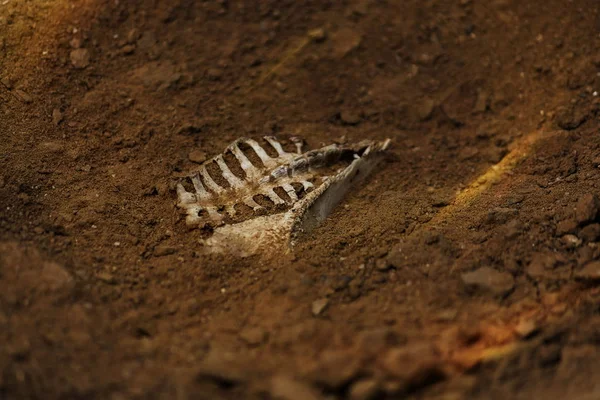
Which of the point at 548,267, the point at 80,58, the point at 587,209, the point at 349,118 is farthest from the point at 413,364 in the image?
the point at 80,58

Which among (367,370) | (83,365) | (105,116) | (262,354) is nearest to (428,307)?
(367,370)

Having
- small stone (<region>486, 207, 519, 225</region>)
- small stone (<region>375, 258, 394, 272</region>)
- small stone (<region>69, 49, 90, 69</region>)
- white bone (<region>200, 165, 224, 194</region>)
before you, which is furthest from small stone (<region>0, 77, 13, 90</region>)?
small stone (<region>486, 207, 519, 225</region>)

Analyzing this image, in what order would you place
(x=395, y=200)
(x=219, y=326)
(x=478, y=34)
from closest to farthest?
(x=219, y=326) → (x=395, y=200) → (x=478, y=34)

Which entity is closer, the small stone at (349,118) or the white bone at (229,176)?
the white bone at (229,176)

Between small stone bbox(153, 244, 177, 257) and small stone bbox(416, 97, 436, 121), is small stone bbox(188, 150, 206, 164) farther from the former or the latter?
small stone bbox(416, 97, 436, 121)

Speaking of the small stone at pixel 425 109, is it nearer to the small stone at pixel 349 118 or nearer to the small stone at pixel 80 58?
the small stone at pixel 349 118

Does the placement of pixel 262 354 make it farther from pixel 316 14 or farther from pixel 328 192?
pixel 316 14

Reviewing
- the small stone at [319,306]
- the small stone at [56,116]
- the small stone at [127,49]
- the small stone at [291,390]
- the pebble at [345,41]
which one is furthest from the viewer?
the pebble at [345,41]

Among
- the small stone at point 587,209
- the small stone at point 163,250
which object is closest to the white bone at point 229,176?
the small stone at point 163,250
